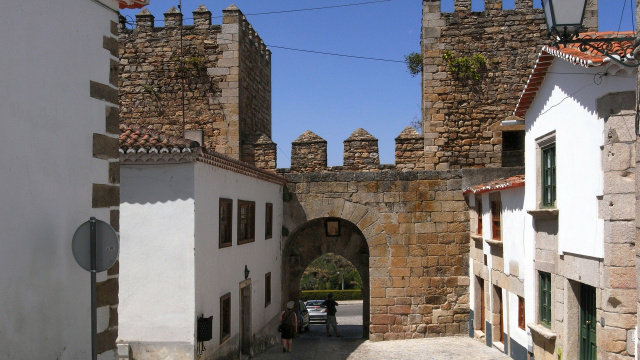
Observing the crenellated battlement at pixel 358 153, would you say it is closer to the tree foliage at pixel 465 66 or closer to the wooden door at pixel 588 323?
the tree foliage at pixel 465 66

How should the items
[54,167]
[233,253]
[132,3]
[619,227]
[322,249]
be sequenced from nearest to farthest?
1. [54,167]
2. [132,3]
3. [619,227]
4. [233,253]
5. [322,249]

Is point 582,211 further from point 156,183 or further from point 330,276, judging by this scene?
point 330,276

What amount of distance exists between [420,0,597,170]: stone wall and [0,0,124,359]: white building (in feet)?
32.1

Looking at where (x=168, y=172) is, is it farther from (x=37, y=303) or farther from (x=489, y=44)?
(x=489, y=44)

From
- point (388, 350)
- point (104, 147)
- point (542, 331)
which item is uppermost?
point (104, 147)

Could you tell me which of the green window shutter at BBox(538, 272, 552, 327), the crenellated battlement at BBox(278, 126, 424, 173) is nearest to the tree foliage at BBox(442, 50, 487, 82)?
the crenellated battlement at BBox(278, 126, 424, 173)

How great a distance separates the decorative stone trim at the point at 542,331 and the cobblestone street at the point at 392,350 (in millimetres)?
2200

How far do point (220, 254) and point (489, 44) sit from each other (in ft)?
26.3

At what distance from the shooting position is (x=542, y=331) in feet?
28.2

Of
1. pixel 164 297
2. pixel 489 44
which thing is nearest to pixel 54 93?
pixel 164 297

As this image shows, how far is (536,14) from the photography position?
14.1 metres

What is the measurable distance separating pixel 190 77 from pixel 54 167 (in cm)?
1069

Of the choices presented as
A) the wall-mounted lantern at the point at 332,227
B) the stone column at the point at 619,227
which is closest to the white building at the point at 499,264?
the stone column at the point at 619,227

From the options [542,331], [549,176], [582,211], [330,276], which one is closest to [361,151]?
[549,176]
